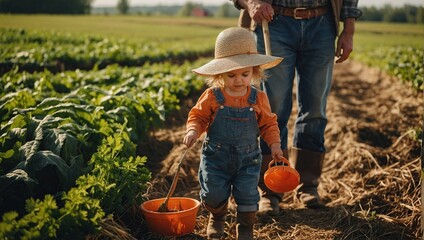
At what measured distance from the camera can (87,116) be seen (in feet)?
13.0

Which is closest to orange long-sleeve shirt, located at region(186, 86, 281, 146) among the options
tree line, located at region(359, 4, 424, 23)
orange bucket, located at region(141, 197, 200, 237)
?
orange bucket, located at region(141, 197, 200, 237)

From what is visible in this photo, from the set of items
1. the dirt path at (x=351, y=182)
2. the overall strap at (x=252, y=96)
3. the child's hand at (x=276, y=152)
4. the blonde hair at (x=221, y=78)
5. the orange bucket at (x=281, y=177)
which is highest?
the blonde hair at (x=221, y=78)

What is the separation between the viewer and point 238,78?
294cm

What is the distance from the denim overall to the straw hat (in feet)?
0.57

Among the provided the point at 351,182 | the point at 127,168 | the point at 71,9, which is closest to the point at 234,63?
the point at 127,168

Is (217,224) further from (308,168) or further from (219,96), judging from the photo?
(308,168)

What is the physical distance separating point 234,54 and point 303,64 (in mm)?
985

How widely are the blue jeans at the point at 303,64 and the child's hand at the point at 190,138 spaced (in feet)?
3.30

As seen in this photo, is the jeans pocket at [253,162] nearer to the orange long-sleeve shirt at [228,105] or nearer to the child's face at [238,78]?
the orange long-sleeve shirt at [228,105]

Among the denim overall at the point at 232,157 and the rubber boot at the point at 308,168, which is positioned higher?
the denim overall at the point at 232,157

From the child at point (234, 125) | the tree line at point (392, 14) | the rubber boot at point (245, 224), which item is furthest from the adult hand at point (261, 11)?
the tree line at point (392, 14)

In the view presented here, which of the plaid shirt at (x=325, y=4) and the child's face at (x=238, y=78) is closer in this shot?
the child's face at (x=238, y=78)

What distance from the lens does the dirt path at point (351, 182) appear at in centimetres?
346

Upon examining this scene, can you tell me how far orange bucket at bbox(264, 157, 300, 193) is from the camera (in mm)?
2957
